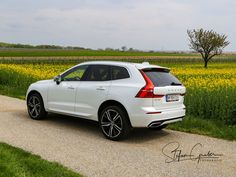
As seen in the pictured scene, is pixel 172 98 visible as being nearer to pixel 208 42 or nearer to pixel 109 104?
pixel 109 104

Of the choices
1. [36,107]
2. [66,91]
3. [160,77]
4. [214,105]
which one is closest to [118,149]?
[160,77]

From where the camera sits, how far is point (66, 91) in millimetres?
9258

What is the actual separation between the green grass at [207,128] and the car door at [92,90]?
2.33 meters

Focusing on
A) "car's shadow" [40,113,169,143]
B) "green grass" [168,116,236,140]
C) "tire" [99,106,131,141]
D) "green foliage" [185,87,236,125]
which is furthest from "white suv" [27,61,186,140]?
"green foliage" [185,87,236,125]

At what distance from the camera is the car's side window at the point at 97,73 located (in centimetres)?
850

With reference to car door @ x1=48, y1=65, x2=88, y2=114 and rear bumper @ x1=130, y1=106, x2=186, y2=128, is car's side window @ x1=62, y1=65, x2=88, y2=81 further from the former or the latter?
rear bumper @ x1=130, y1=106, x2=186, y2=128

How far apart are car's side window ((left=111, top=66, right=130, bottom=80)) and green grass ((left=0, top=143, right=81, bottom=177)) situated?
8.88 ft

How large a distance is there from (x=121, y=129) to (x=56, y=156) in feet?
5.75

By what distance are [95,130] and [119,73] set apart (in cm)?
177

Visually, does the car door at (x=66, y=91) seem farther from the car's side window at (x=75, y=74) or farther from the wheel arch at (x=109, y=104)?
the wheel arch at (x=109, y=104)

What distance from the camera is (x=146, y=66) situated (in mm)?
8203

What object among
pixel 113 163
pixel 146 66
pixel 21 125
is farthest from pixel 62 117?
pixel 113 163

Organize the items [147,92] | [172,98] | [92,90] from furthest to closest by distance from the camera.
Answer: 1. [92,90]
2. [172,98]
3. [147,92]

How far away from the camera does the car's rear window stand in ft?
25.9
